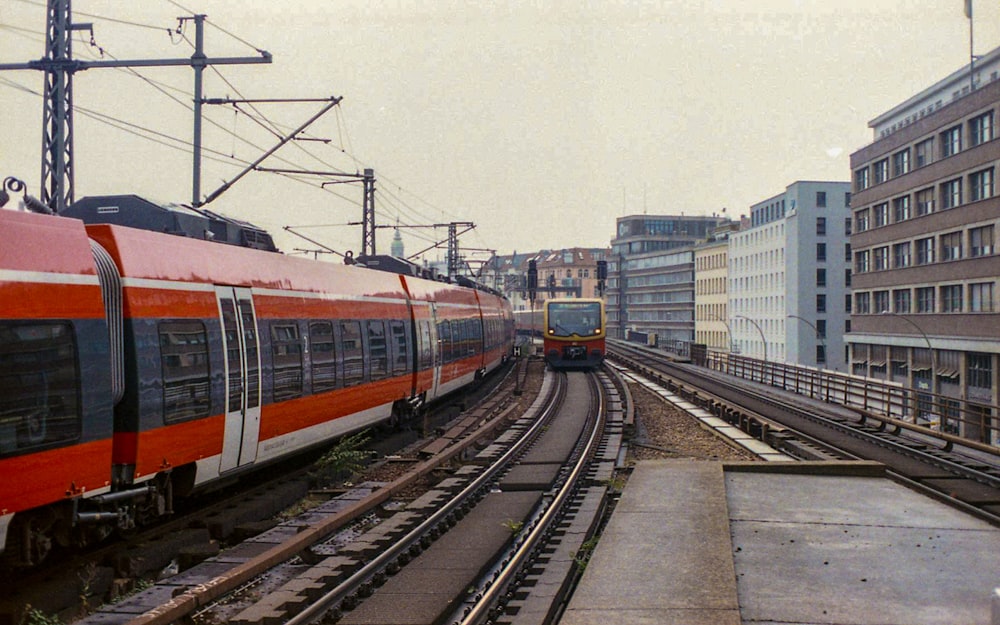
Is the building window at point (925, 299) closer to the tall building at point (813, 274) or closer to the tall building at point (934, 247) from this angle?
the tall building at point (934, 247)

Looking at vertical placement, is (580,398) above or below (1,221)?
below

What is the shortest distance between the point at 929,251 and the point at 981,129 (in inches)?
370

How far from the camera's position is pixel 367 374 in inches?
688

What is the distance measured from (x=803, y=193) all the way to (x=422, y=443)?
80.2 m

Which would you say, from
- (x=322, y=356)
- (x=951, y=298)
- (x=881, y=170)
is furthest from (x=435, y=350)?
(x=881, y=170)

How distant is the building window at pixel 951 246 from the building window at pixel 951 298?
1.64m

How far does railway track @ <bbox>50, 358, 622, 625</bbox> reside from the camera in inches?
335

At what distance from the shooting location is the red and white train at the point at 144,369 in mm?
7812

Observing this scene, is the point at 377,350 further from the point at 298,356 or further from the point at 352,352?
the point at 298,356

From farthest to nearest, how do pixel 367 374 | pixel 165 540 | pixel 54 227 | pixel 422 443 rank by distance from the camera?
pixel 422 443 → pixel 367 374 → pixel 165 540 → pixel 54 227

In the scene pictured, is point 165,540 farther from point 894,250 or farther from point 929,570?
point 894,250

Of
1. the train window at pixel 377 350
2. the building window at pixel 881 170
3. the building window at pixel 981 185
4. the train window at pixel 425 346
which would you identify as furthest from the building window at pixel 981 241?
the train window at pixel 377 350

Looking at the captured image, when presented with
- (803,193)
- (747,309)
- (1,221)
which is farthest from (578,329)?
(747,309)

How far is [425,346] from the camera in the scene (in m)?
22.8
